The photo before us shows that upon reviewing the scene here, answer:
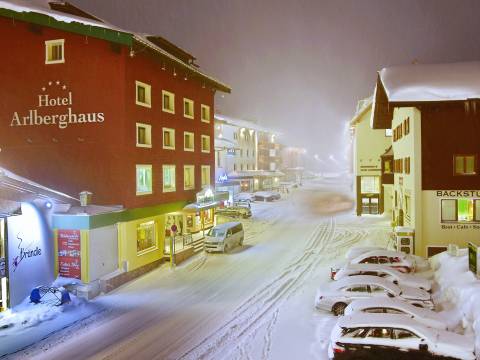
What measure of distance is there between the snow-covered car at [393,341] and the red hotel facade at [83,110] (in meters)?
14.5

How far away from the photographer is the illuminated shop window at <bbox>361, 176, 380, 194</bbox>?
47906mm

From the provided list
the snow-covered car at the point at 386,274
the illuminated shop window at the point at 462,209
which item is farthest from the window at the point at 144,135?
the illuminated shop window at the point at 462,209

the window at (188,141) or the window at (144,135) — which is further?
the window at (188,141)

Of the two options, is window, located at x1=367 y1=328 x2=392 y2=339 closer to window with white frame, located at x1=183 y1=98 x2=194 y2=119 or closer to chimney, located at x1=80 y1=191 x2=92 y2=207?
chimney, located at x1=80 y1=191 x2=92 y2=207

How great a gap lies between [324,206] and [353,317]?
4603 cm

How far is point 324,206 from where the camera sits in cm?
5938

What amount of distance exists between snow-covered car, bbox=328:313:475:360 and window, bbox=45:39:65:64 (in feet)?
71.2

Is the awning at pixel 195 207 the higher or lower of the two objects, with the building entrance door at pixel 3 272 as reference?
higher

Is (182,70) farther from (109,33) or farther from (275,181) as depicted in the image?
(275,181)

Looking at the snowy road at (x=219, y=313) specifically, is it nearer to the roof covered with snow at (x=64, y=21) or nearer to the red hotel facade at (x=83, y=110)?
the red hotel facade at (x=83, y=110)

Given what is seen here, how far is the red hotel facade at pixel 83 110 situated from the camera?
24.7 m

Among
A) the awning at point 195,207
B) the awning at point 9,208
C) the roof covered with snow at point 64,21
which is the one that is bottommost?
the awning at point 195,207

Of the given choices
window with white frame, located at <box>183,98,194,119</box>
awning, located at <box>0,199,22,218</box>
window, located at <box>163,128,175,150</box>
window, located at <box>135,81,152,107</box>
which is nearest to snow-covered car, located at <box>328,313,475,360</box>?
→ awning, located at <box>0,199,22,218</box>

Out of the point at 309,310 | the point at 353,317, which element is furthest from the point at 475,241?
the point at 353,317
